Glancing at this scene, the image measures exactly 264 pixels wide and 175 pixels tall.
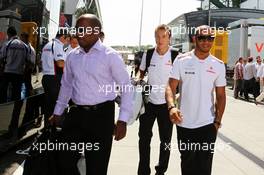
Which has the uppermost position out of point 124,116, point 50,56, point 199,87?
point 50,56

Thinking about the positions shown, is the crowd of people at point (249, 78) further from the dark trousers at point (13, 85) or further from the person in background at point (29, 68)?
the dark trousers at point (13, 85)

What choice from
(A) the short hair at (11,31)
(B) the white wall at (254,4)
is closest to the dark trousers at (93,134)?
(A) the short hair at (11,31)

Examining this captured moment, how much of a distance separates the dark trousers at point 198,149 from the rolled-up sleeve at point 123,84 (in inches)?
26.0

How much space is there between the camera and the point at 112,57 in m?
3.74

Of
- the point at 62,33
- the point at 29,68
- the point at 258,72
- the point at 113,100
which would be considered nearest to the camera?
the point at 113,100

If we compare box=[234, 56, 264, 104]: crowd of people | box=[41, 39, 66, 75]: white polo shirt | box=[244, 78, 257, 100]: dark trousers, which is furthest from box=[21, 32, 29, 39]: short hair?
box=[244, 78, 257, 100]: dark trousers

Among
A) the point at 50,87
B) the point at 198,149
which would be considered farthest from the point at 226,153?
the point at 198,149

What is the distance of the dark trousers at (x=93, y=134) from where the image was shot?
371 cm

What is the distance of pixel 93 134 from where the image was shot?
3738mm

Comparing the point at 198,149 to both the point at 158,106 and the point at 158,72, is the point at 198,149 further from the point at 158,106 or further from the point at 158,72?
the point at 158,72

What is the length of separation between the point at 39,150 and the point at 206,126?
1468 mm

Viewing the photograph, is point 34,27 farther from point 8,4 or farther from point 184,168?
point 184,168

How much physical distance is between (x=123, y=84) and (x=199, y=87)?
2.40 feet

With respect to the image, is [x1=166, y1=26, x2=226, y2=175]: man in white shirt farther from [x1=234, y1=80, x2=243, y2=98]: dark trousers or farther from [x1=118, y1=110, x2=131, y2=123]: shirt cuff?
[x1=234, y1=80, x2=243, y2=98]: dark trousers
